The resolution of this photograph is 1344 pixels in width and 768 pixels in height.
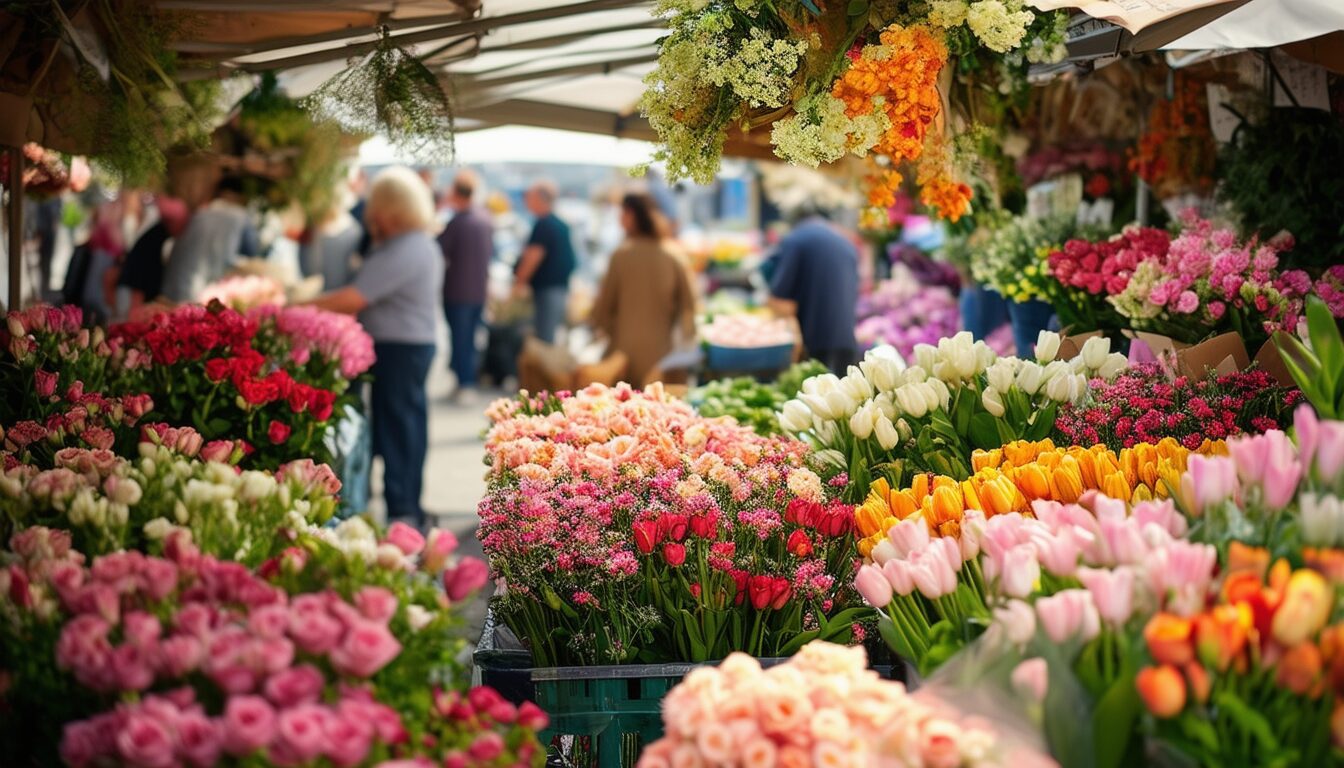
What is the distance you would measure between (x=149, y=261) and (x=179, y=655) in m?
6.13

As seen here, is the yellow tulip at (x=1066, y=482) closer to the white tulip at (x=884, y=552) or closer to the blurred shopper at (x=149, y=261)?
the white tulip at (x=884, y=552)

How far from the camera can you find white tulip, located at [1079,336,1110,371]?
3459 mm

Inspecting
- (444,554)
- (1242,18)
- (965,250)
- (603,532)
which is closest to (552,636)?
(603,532)

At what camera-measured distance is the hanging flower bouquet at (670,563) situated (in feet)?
8.62

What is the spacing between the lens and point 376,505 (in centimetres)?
824

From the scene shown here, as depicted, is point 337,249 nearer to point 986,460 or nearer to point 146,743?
point 986,460

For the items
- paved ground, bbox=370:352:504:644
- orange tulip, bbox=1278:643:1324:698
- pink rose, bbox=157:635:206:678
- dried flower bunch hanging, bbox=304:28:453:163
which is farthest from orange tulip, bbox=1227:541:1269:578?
paved ground, bbox=370:352:504:644

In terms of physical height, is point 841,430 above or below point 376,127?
below

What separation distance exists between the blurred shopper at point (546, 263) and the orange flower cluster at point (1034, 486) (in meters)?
9.55

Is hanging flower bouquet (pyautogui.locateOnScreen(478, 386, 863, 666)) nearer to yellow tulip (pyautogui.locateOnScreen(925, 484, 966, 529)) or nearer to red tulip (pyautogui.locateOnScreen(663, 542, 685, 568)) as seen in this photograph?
red tulip (pyautogui.locateOnScreen(663, 542, 685, 568))

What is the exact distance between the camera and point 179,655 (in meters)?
1.67

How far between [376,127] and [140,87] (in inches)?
27.0

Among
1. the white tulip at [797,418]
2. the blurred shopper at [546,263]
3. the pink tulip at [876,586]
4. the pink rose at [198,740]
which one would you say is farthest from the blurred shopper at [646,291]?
the pink rose at [198,740]

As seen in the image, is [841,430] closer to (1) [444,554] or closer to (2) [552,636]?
(2) [552,636]
